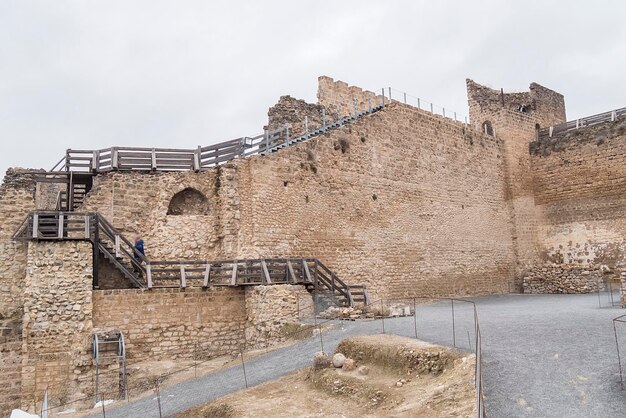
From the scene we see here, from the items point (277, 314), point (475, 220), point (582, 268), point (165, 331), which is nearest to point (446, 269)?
point (475, 220)

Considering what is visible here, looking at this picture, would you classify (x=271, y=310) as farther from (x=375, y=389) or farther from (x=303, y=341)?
(x=375, y=389)

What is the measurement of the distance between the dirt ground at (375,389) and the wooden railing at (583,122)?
19366 mm

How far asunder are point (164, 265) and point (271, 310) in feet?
10.7

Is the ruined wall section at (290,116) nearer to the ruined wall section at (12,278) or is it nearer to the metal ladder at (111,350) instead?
the ruined wall section at (12,278)

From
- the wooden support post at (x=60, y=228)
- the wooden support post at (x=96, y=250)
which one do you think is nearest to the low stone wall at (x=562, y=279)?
the wooden support post at (x=96, y=250)

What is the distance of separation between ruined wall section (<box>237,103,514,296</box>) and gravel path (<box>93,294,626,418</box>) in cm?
430

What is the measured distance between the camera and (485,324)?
1164cm

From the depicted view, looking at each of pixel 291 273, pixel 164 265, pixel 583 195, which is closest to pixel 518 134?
pixel 583 195

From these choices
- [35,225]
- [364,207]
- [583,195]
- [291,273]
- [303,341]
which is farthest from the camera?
[583,195]

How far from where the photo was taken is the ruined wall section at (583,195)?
23500 millimetres

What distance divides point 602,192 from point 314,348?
1766 cm

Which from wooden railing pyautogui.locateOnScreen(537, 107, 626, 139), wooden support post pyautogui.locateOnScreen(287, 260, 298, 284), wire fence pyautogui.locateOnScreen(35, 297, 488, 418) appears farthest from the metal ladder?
wooden railing pyautogui.locateOnScreen(537, 107, 626, 139)

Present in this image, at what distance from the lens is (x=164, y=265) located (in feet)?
50.7

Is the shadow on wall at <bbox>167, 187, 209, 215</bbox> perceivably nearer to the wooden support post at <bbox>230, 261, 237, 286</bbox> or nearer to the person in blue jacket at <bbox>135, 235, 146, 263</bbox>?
the person in blue jacket at <bbox>135, 235, 146, 263</bbox>
